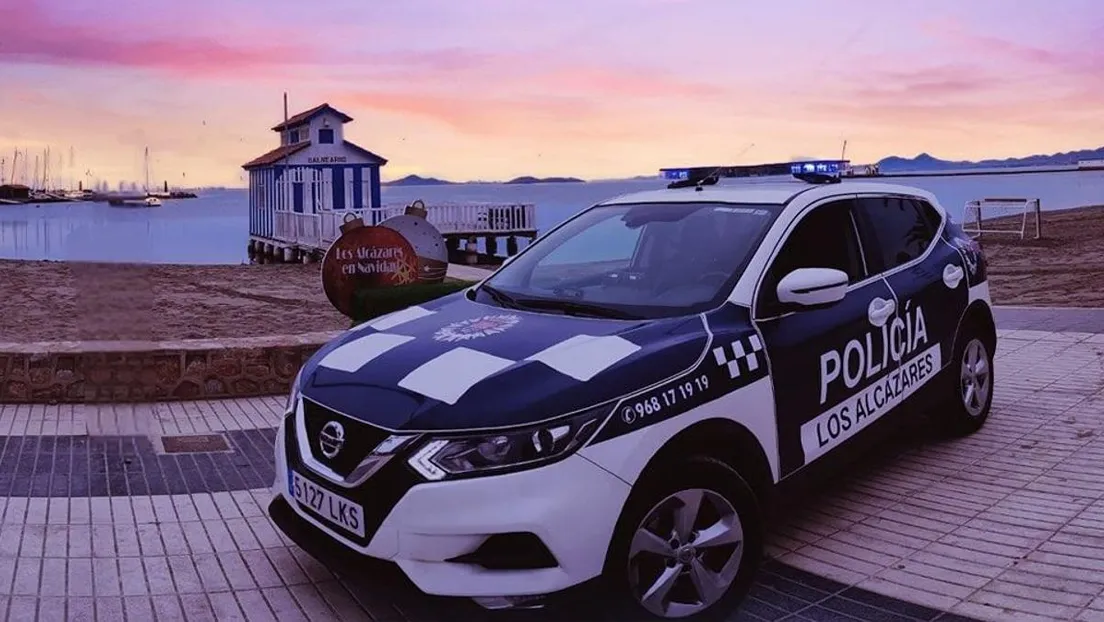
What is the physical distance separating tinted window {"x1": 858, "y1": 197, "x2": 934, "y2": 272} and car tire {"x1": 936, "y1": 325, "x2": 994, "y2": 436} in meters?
0.67

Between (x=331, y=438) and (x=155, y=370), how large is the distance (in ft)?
13.3

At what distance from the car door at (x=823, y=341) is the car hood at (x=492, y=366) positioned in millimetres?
481

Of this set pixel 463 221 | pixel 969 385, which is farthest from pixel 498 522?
pixel 463 221

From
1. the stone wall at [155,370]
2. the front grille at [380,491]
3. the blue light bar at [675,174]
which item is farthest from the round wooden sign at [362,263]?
the front grille at [380,491]

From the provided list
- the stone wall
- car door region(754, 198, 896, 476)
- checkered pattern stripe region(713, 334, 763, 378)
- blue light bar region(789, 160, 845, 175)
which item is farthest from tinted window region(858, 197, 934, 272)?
the stone wall

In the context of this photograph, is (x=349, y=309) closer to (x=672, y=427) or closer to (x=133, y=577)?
(x=133, y=577)

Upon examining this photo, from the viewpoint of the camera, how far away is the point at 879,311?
484cm

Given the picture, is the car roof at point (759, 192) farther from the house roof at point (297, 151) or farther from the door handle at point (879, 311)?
the house roof at point (297, 151)

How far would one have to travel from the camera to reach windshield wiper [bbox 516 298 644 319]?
4.11m

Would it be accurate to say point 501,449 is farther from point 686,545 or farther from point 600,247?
point 600,247

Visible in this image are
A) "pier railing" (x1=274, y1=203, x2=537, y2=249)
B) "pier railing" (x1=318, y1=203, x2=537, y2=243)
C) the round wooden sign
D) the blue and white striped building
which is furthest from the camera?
the blue and white striped building

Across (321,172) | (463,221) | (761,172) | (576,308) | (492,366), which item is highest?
(321,172)

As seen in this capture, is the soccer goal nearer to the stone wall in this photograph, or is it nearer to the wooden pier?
the wooden pier

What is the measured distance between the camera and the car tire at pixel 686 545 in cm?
338
